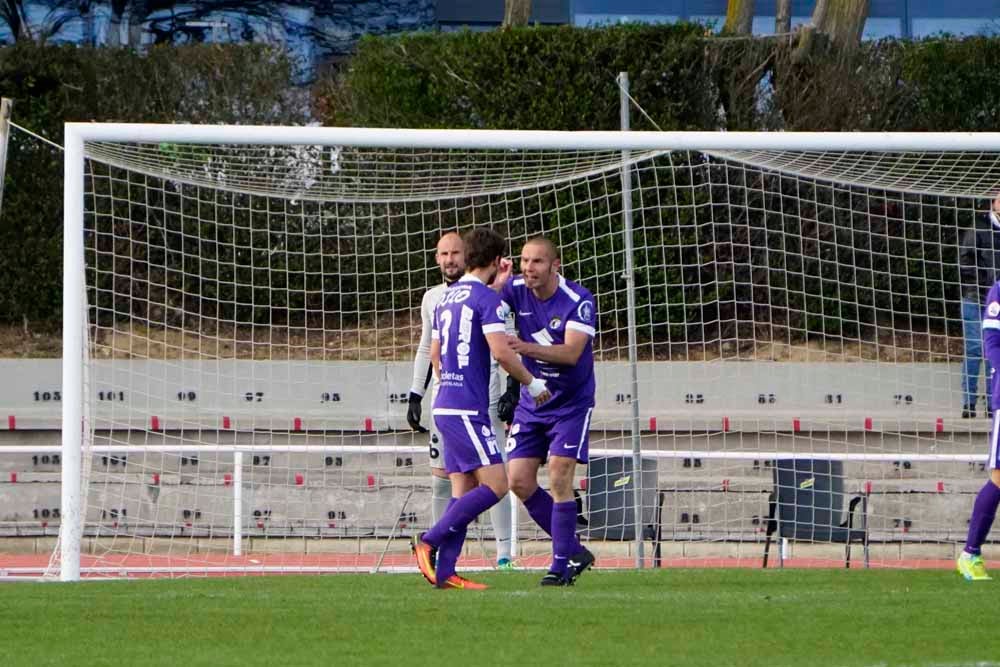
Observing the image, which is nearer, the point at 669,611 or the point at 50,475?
the point at 669,611

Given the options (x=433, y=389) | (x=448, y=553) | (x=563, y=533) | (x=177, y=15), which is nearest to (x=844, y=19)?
(x=433, y=389)

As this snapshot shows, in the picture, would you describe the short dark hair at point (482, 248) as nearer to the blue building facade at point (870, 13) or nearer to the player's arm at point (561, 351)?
the player's arm at point (561, 351)

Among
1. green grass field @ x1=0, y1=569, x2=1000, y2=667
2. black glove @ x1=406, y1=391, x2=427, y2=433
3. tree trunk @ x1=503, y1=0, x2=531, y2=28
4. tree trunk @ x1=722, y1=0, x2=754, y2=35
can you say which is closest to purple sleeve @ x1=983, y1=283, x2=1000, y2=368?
green grass field @ x1=0, y1=569, x2=1000, y2=667

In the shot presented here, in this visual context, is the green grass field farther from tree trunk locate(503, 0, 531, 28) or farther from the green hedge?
tree trunk locate(503, 0, 531, 28)

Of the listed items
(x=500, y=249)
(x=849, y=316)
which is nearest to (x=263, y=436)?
(x=849, y=316)

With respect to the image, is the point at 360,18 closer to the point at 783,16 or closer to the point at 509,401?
the point at 783,16

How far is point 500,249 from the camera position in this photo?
25.7 ft

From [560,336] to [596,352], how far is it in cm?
660

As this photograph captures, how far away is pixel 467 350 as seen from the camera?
7750mm

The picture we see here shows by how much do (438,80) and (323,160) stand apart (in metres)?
2.68

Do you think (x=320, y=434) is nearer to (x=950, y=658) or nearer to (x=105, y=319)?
(x=105, y=319)

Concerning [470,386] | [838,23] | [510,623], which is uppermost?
[838,23]

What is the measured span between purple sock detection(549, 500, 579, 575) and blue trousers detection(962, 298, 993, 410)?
17.3 feet

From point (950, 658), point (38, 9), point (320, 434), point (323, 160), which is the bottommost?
point (950, 658)
